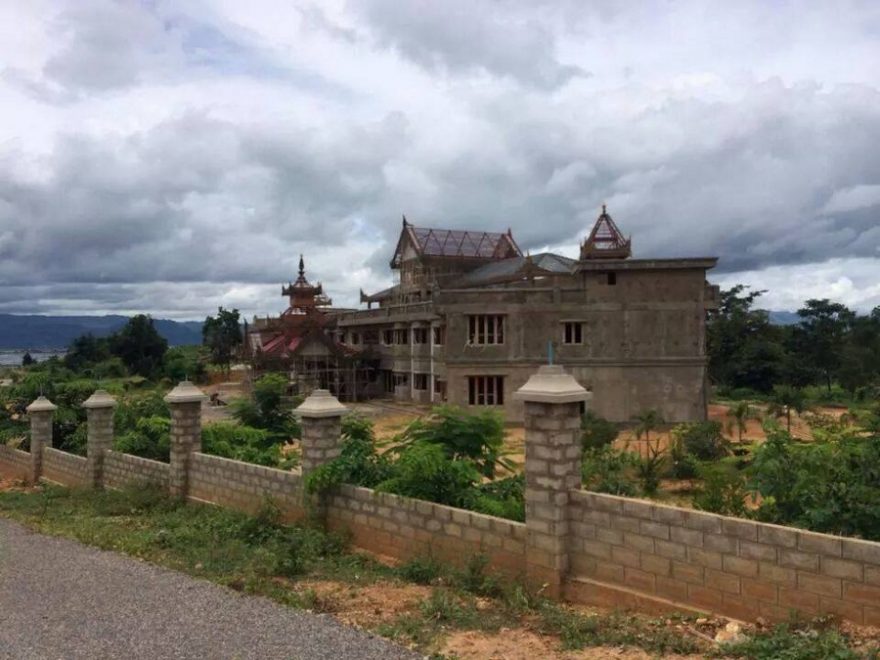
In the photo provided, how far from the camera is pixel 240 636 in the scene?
22.2ft

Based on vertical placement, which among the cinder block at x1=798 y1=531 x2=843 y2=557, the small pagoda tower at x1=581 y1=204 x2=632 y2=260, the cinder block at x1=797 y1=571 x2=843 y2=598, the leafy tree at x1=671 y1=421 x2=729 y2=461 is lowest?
the leafy tree at x1=671 y1=421 x2=729 y2=461

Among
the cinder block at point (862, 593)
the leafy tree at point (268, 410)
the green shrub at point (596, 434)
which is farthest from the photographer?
the green shrub at point (596, 434)

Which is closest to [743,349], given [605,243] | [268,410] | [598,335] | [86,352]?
[605,243]

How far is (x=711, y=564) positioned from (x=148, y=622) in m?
5.33

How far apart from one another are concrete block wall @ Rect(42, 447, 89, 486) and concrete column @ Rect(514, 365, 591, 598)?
1253 centimetres

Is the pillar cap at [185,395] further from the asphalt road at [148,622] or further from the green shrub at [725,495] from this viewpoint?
the green shrub at [725,495]

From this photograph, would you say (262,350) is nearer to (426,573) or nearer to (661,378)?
(661,378)

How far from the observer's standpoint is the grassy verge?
6254 millimetres

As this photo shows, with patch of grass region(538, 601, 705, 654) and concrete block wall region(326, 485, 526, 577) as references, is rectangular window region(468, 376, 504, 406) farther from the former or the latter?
patch of grass region(538, 601, 705, 654)

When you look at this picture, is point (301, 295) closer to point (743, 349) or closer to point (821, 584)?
point (743, 349)

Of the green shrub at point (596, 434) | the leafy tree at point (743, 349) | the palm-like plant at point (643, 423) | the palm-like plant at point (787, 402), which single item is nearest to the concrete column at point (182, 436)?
the green shrub at point (596, 434)

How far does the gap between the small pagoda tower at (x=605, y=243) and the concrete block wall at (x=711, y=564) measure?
88.6 feet

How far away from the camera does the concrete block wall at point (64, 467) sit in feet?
55.5

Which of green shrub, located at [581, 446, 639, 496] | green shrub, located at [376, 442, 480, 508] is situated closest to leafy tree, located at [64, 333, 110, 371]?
green shrub, located at [581, 446, 639, 496]
